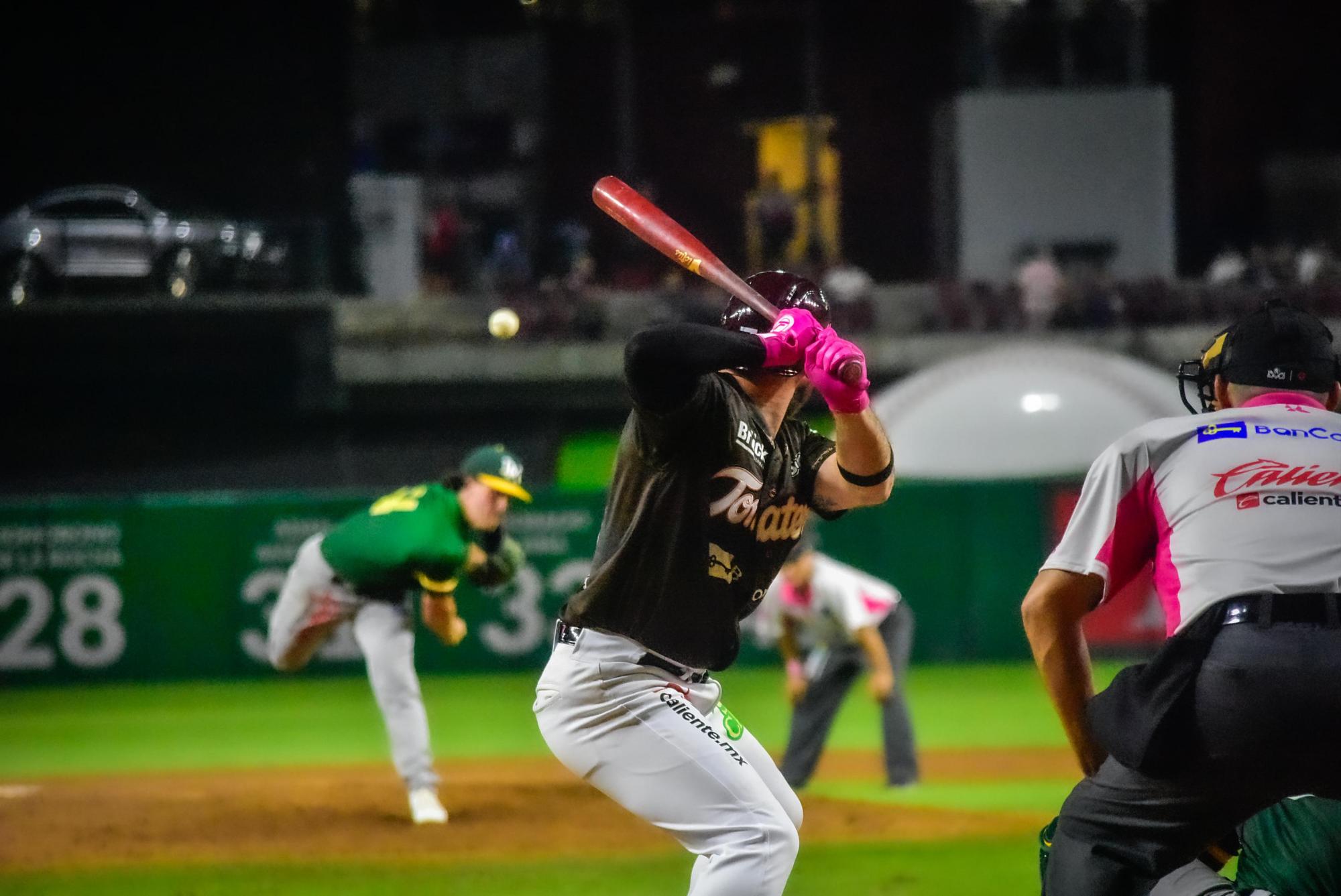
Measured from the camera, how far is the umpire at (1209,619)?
2.95 m

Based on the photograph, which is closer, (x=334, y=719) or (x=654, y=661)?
(x=654, y=661)

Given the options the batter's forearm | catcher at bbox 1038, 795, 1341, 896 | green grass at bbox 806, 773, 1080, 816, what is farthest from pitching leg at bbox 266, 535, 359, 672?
catcher at bbox 1038, 795, 1341, 896

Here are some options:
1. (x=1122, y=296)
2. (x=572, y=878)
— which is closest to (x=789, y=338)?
(x=572, y=878)

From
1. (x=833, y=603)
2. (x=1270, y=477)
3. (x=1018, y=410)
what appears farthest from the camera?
(x=1018, y=410)

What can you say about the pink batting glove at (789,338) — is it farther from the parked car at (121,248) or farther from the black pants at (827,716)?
the parked car at (121,248)

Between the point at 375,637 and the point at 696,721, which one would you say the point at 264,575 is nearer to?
the point at 375,637

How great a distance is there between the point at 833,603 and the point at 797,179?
18.1m

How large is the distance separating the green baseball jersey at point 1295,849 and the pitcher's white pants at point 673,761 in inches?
39.7

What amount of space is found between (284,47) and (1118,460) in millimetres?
24074

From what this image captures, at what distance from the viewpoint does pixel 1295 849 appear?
3.28 metres

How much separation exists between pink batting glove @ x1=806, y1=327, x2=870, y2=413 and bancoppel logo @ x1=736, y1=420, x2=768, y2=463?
0.26m

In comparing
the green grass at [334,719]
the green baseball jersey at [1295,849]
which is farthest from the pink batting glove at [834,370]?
the green grass at [334,719]

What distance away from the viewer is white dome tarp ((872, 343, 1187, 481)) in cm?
1705

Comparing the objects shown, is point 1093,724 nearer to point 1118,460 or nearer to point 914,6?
point 1118,460
